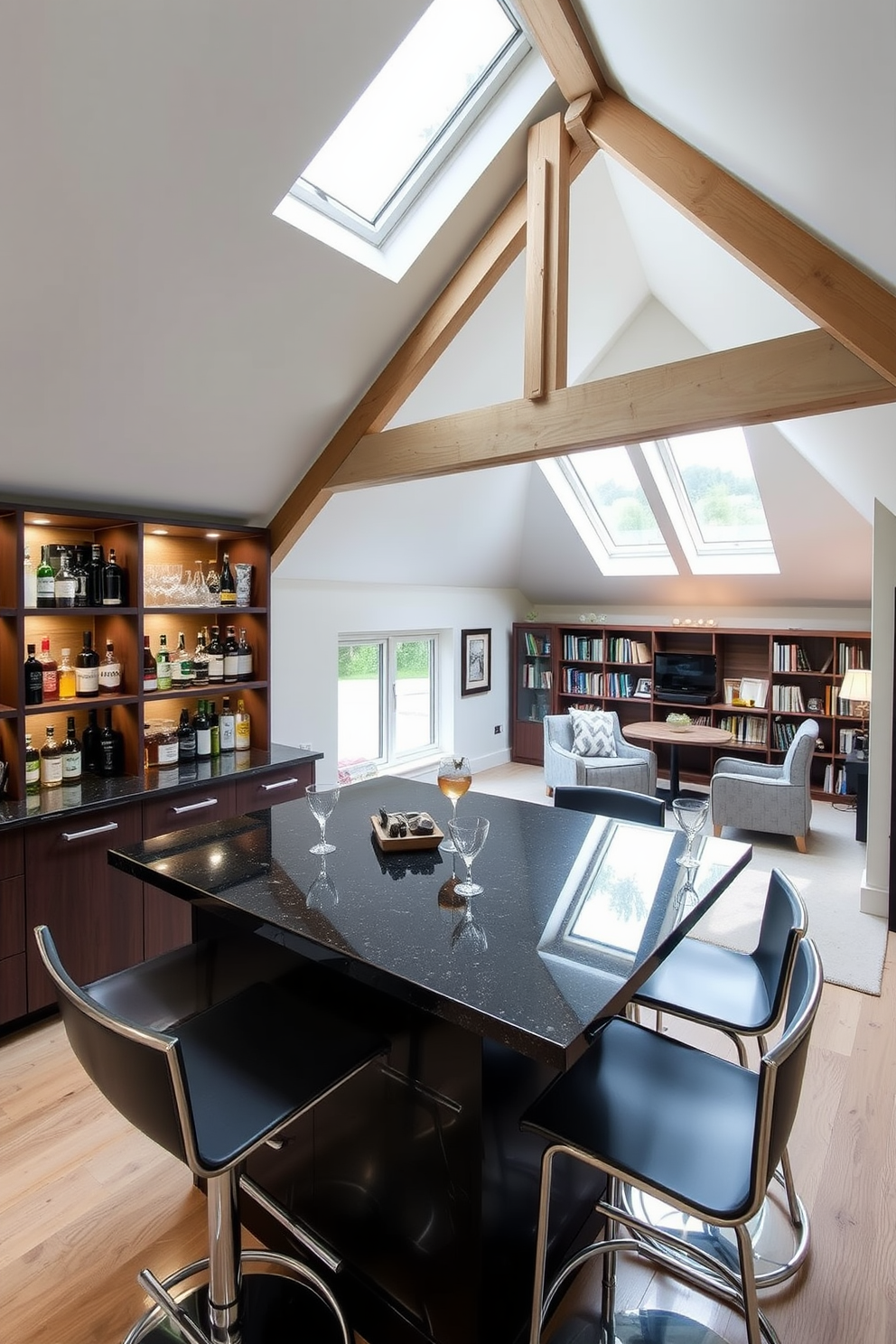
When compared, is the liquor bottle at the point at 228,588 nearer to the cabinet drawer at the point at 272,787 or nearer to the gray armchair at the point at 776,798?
the cabinet drawer at the point at 272,787

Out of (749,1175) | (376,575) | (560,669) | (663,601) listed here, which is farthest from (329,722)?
(749,1175)

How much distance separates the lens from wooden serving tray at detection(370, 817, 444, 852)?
187 centimetres

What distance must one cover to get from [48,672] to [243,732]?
41.4 inches

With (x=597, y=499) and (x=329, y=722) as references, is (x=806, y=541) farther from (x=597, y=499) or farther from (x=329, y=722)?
(x=329, y=722)

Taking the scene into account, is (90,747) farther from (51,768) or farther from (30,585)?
(30,585)

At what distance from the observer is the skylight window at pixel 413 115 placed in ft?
8.69

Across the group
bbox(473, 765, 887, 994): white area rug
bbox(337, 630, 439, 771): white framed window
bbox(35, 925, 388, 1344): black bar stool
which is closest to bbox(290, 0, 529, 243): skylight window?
bbox(35, 925, 388, 1344): black bar stool

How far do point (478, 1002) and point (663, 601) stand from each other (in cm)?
602

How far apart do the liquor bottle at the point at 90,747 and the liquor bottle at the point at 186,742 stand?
1.20 ft

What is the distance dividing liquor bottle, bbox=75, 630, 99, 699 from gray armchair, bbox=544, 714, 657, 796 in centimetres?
335

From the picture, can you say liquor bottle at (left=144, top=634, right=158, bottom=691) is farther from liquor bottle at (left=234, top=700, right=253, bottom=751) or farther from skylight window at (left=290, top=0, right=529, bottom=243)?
skylight window at (left=290, top=0, right=529, bottom=243)

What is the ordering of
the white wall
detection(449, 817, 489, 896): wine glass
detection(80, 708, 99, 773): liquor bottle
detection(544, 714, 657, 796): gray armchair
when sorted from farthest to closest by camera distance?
detection(544, 714, 657, 796): gray armchair < the white wall < detection(80, 708, 99, 773): liquor bottle < detection(449, 817, 489, 896): wine glass

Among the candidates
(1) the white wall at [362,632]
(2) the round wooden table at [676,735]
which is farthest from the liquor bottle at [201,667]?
(2) the round wooden table at [676,735]

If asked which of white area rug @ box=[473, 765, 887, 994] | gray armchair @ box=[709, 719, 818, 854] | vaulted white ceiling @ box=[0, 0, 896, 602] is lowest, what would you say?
white area rug @ box=[473, 765, 887, 994]
